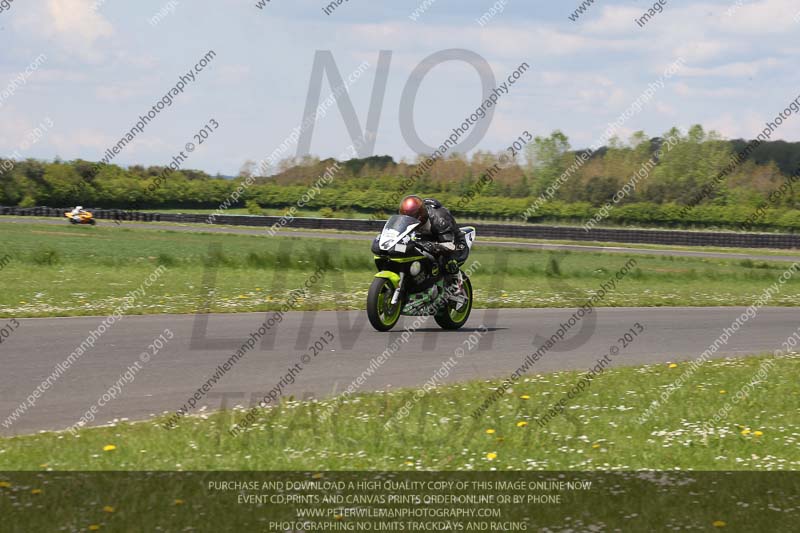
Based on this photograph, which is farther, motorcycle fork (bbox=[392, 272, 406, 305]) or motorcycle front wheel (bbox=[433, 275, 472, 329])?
motorcycle front wheel (bbox=[433, 275, 472, 329])

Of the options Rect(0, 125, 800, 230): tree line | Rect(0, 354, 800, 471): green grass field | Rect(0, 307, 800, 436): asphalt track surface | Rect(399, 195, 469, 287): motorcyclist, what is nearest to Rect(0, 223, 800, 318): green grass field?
Rect(0, 307, 800, 436): asphalt track surface

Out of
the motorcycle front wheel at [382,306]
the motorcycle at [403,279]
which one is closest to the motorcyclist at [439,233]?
the motorcycle at [403,279]

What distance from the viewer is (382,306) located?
1377 cm

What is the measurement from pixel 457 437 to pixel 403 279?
618 centimetres

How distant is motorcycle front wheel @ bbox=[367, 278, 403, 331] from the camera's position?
44.4 feet

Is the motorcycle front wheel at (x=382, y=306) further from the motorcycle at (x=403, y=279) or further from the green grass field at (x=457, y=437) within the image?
the green grass field at (x=457, y=437)

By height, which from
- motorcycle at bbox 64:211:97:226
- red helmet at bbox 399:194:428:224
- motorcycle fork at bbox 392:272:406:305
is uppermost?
red helmet at bbox 399:194:428:224

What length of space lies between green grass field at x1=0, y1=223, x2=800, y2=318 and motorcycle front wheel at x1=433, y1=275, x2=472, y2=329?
317cm

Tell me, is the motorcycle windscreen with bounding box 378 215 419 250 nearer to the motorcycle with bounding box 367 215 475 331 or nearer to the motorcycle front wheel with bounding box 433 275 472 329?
the motorcycle with bounding box 367 215 475 331

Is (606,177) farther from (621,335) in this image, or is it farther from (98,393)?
(98,393)

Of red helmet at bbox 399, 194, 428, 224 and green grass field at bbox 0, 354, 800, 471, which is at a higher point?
A: red helmet at bbox 399, 194, 428, 224

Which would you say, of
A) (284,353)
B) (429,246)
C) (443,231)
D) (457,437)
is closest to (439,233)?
(443,231)

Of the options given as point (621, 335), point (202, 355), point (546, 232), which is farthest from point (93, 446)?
point (546, 232)

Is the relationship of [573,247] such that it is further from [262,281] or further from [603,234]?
[262,281]
